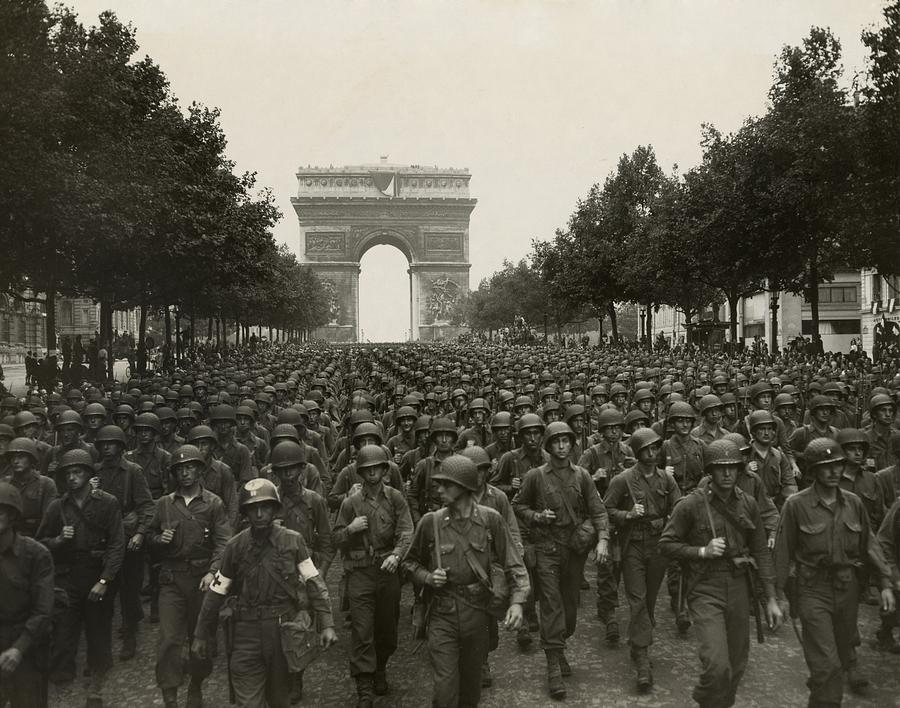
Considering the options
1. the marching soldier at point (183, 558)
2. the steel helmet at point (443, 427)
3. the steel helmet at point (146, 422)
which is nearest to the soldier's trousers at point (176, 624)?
the marching soldier at point (183, 558)

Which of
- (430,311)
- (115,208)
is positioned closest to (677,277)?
(115,208)

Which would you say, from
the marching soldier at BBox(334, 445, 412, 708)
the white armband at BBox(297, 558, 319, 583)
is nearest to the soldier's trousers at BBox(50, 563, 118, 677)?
the marching soldier at BBox(334, 445, 412, 708)

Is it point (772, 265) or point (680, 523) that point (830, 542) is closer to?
point (680, 523)

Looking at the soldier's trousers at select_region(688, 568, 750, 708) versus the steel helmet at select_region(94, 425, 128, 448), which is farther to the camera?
the steel helmet at select_region(94, 425, 128, 448)

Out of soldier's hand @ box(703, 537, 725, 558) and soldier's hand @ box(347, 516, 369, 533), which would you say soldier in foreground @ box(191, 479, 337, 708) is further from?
soldier's hand @ box(703, 537, 725, 558)

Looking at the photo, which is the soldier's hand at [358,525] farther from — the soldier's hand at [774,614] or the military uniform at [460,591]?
the soldier's hand at [774,614]

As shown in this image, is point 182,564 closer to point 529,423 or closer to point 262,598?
point 262,598

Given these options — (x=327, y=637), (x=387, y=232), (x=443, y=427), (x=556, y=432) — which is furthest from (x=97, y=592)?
(x=387, y=232)
